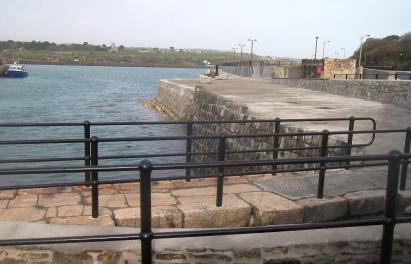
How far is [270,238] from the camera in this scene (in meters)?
4.03

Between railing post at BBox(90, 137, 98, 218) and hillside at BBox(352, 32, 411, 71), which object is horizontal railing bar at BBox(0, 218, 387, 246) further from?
hillside at BBox(352, 32, 411, 71)

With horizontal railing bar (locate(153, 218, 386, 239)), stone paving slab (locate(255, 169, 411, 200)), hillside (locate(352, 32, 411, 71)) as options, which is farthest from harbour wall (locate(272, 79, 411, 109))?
hillside (locate(352, 32, 411, 71))

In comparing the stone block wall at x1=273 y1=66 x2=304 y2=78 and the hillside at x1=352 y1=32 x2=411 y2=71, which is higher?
the hillside at x1=352 y1=32 x2=411 y2=71

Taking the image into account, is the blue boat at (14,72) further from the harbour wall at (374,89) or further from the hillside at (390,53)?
the harbour wall at (374,89)

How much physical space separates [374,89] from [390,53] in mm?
40624

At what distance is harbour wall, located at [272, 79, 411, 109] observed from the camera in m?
19.4

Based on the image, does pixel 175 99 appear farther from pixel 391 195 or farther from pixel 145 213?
pixel 145 213

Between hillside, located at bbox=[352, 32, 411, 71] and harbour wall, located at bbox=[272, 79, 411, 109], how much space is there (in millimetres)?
26785

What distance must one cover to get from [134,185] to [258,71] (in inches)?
2204

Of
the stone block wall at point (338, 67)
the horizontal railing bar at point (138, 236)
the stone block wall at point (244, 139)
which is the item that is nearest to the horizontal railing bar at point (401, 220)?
the horizontal railing bar at point (138, 236)

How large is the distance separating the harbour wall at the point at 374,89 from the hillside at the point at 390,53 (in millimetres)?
26785

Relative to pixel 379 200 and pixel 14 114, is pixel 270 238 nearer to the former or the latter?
pixel 379 200

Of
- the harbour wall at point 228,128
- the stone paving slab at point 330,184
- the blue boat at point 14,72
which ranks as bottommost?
the blue boat at point 14,72

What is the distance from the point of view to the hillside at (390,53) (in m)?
53.3
